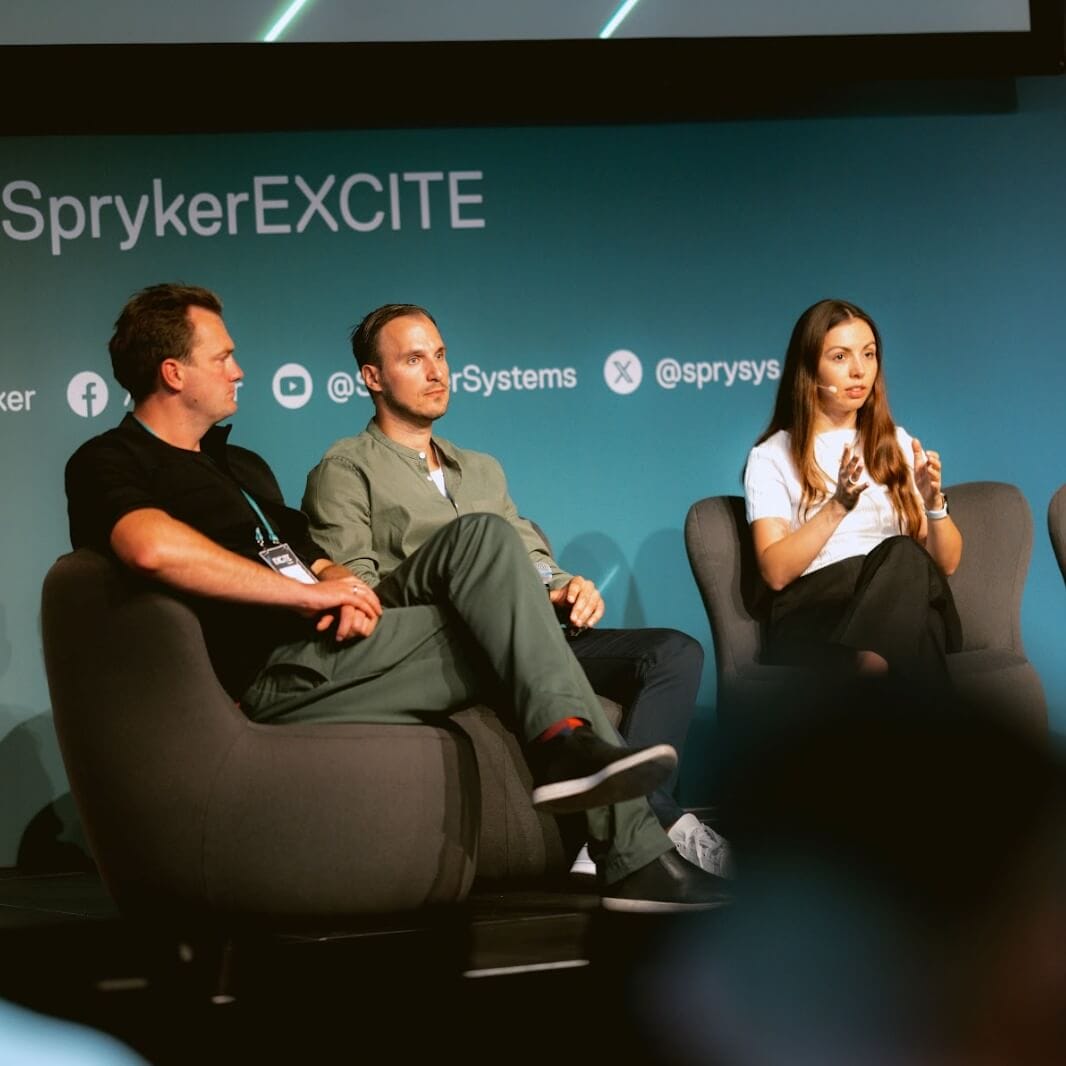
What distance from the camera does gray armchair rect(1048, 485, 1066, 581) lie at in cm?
353

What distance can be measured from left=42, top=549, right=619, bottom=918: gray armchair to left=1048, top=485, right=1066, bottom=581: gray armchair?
1936 mm

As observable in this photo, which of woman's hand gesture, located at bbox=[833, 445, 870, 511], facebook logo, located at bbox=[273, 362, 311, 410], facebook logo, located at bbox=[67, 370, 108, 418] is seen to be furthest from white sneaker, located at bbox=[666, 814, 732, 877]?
facebook logo, located at bbox=[67, 370, 108, 418]

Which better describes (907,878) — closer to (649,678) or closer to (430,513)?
(649,678)

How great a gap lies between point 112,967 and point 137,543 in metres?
0.88

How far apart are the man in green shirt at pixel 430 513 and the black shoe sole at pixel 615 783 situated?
1.82 ft

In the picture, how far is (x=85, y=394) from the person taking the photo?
4.10 m

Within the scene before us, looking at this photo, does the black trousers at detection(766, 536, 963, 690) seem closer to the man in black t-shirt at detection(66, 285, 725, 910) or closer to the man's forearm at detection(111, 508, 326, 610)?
the man in black t-shirt at detection(66, 285, 725, 910)

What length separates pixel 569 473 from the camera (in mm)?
4285

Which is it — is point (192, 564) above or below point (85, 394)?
below

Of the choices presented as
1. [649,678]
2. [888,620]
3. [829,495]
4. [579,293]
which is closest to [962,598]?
[829,495]

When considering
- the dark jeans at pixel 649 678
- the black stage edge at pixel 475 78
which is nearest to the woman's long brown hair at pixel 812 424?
the dark jeans at pixel 649 678

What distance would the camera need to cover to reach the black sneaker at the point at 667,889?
7.46ft

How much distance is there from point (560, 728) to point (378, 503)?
96cm

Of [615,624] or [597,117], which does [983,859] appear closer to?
[615,624]
